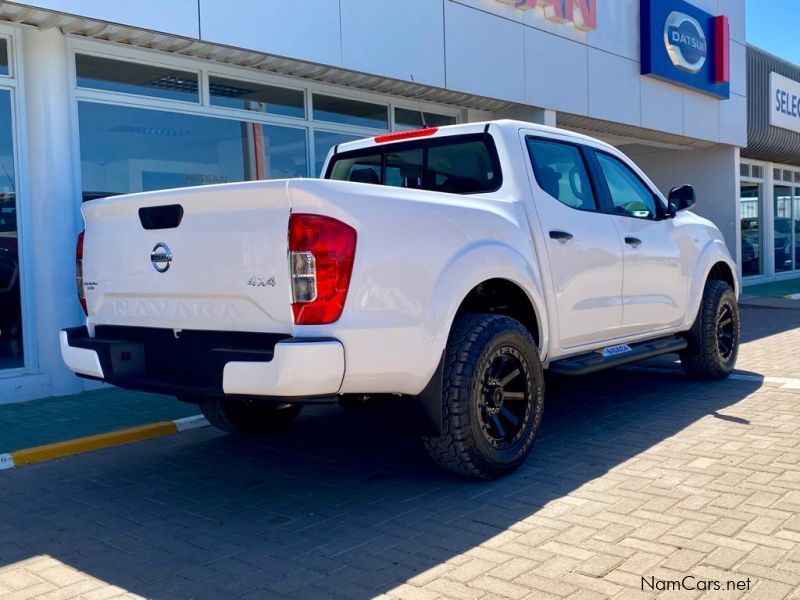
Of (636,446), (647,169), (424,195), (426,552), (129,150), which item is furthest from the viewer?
(647,169)

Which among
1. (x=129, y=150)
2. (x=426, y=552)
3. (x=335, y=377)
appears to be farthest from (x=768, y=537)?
(x=129, y=150)

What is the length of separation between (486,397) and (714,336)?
3345mm

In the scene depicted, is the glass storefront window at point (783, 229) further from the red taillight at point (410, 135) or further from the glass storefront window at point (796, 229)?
the red taillight at point (410, 135)

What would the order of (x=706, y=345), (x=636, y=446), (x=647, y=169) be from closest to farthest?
(x=636, y=446) → (x=706, y=345) → (x=647, y=169)

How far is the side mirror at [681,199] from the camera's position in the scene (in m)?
6.27

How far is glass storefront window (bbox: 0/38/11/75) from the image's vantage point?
6.93 meters

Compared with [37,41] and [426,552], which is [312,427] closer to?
[426,552]

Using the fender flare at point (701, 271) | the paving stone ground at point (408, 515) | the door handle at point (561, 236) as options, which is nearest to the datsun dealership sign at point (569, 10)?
the fender flare at point (701, 271)

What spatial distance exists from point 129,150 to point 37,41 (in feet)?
4.26

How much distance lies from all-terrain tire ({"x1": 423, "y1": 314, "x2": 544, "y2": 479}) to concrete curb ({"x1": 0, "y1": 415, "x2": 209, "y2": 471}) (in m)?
2.51

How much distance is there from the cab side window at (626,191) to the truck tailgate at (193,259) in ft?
10.0

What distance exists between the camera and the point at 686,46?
1500 centimetres

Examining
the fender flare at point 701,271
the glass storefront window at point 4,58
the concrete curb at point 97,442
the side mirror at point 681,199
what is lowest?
the concrete curb at point 97,442

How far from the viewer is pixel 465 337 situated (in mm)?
4148
